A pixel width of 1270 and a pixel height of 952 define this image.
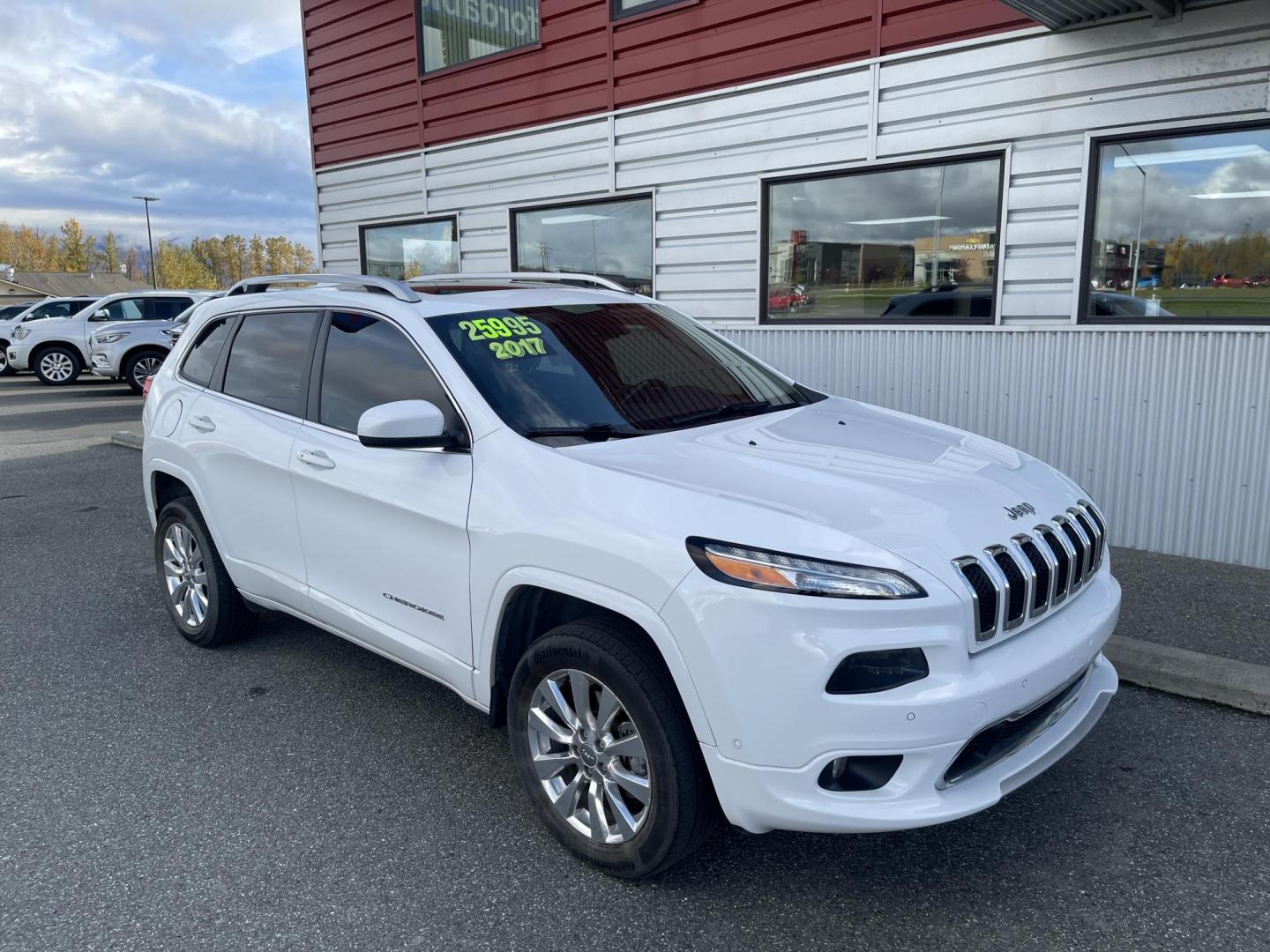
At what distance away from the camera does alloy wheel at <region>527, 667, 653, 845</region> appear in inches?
108

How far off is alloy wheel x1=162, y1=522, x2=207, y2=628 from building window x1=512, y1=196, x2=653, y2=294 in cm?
490

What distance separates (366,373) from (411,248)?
24.9 ft

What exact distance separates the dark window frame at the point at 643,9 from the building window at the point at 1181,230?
3.62 m

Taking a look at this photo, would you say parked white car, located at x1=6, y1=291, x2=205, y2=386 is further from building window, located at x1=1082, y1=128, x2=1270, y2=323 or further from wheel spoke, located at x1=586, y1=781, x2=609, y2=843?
wheel spoke, located at x1=586, y1=781, x2=609, y2=843

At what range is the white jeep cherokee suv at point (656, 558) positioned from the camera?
2416 mm

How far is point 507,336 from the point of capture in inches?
139

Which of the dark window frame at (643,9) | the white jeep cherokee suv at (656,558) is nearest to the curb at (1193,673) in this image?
the white jeep cherokee suv at (656,558)

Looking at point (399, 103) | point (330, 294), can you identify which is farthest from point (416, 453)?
point (399, 103)

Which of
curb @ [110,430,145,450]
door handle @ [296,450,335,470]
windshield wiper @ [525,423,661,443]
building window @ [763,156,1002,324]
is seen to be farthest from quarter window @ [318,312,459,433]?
curb @ [110,430,145,450]

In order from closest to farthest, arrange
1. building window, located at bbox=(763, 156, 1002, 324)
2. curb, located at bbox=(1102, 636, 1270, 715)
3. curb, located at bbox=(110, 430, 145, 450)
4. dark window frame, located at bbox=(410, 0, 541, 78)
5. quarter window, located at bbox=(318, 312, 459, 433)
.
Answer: quarter window, located at bbox=(318, 312, 459, 433) → curb, located at bbox=(1102, 636, 1270, 715) → building window, located at bbox=(763, 156, 1002, 324) → dark window frame, located at bbox=(410, 0, 541, 78) → curb, located at bbox=(110, 430, 145, 450)

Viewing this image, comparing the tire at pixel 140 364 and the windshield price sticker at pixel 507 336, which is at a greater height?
the windshield price sticker at pixel 507 336

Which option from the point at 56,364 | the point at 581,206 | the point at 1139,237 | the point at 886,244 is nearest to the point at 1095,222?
the point at 1139,237

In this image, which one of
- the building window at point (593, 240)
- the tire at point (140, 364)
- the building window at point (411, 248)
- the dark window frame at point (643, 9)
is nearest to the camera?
the dark window frame at point (643, 9)

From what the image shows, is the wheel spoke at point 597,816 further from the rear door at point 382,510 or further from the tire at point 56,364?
the tire at point 56,364
